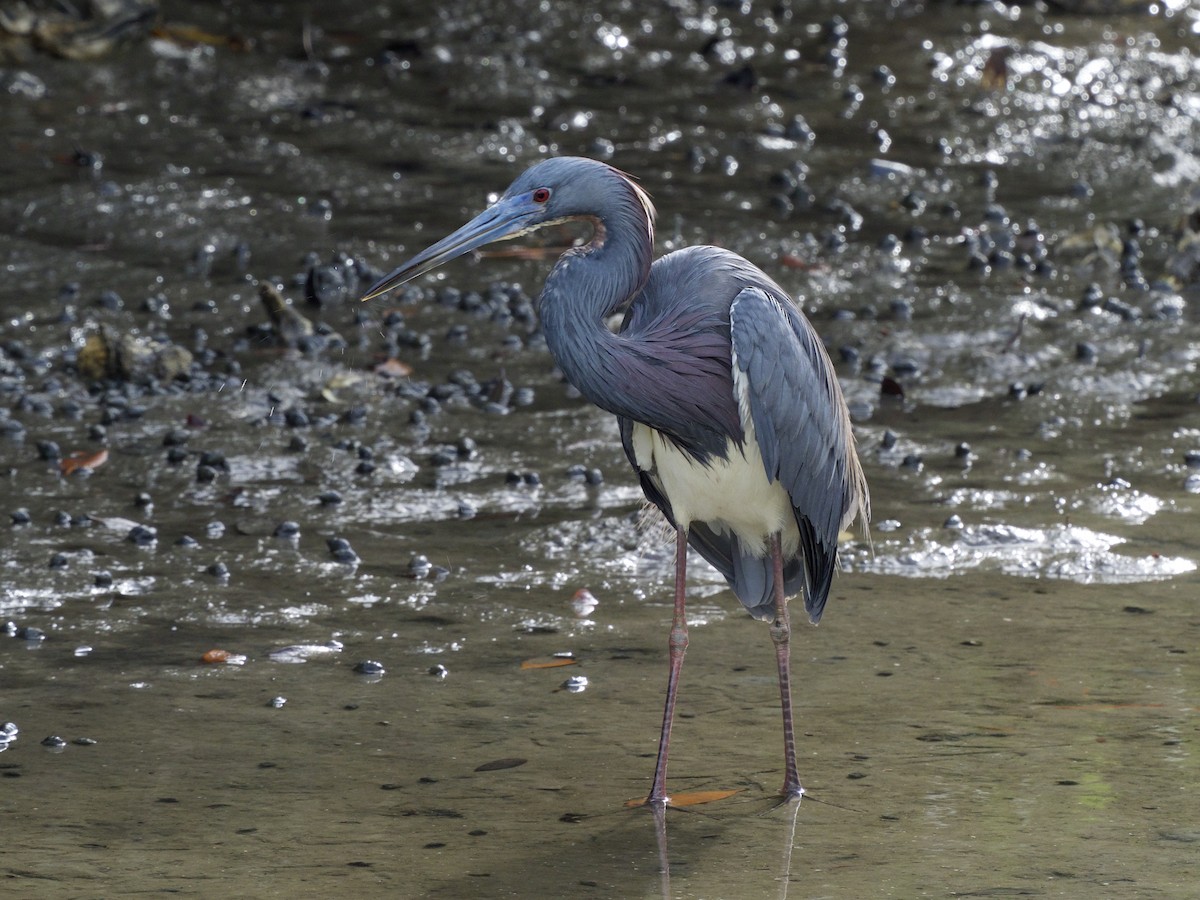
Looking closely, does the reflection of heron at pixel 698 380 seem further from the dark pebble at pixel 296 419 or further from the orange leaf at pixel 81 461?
the orange leaf at pixel 81 461

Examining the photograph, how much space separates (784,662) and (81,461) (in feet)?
13.0

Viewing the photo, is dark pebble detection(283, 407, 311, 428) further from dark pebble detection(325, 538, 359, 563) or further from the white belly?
the white belly

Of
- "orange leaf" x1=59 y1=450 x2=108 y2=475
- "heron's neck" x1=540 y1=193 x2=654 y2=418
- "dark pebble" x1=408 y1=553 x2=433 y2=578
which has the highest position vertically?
"heron's neck" x1=540 y1=193 x2=654 y2=418

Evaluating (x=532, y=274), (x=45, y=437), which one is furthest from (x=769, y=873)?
(x=532, y=274)

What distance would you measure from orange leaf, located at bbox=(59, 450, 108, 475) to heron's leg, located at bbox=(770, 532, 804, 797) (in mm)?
3639

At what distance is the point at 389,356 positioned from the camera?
887 centimetres

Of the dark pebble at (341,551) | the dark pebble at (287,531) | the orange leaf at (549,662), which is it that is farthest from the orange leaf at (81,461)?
the orange leaf at (549,662)

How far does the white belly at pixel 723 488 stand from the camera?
4984 mm

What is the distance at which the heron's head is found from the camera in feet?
15.5

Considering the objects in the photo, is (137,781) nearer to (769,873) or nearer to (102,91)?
(769,873)

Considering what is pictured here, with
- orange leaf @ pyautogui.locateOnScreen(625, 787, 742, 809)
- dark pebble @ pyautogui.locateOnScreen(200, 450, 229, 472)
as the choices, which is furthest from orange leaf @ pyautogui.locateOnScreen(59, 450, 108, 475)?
orange leaf @ pyautogui.locateOnScreen(625, 787, 742, 809)

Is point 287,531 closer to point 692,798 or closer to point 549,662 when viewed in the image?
point 549,662

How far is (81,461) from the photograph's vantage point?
7508 mm

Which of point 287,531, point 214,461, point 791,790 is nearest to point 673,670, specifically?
point 791,790
